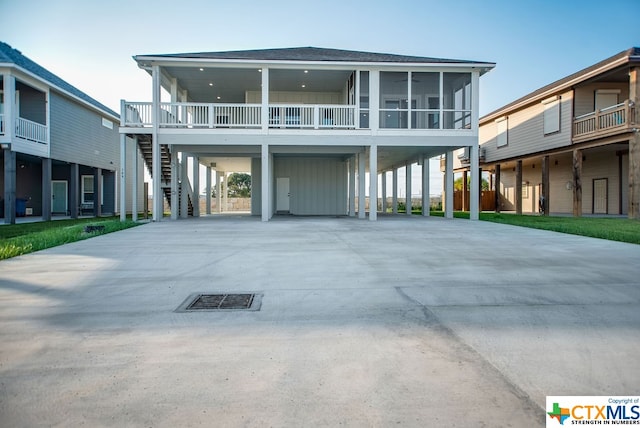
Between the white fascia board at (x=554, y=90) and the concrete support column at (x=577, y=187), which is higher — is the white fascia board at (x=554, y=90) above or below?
above

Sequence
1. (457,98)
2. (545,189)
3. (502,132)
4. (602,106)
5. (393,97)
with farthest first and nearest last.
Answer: (502,132) < (545,189) < (602,106) < (457,98) < (393,97)

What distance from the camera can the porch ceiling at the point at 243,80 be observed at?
15320 mm

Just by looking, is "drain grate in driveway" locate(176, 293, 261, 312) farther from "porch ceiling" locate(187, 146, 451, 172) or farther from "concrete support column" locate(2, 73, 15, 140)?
"concrete support column" locate(2, 73, 15, 140)

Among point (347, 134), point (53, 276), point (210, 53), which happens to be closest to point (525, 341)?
point (53, 276)

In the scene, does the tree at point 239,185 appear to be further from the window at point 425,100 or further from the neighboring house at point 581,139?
the window at point 425,100

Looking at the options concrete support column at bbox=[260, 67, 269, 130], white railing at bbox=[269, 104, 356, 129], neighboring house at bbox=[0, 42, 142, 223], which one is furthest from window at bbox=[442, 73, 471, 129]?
neighboring house at bbox=[0, 42, 142, 223]

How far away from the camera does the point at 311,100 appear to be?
726 inches

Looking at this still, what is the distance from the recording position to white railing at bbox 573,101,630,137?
583 inches

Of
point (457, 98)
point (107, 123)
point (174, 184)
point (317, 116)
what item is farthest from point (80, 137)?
point (457, 98)

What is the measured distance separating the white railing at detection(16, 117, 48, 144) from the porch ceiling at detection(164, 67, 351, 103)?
228 inches

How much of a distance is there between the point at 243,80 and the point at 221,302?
1411 centimetres

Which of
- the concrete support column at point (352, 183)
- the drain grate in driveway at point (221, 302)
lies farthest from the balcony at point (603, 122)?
the drain grate in driveway at point (221, 302)

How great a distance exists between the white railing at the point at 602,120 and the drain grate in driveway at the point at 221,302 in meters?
16.0

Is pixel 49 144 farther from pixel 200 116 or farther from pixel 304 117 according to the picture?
pixel 304 117
